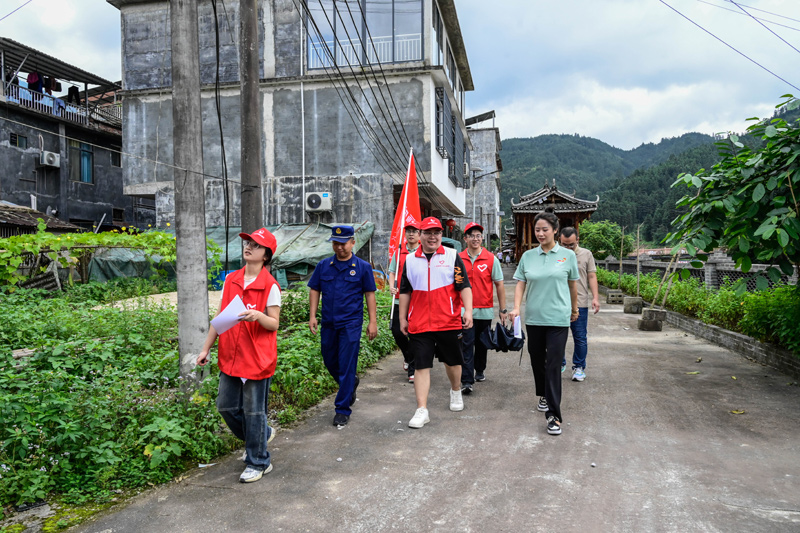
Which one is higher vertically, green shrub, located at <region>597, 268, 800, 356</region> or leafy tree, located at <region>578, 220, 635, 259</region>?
leafy tree, located at <region>578, 220, 635, 259</region>

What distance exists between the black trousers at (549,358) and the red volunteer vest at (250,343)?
254cm

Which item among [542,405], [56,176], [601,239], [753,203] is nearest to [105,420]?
[542,405]

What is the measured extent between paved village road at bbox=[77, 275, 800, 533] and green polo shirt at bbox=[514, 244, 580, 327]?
1.04 meters

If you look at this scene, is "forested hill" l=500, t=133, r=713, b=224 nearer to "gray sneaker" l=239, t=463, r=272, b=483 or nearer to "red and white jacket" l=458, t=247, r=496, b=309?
"red and white jacket" l=458, t=247, r=496, b=309

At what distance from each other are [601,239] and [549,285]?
30.4 m

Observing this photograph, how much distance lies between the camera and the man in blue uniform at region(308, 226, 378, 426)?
16.9 feet

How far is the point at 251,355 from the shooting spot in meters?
3.83

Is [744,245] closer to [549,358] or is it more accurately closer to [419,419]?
[549,358]

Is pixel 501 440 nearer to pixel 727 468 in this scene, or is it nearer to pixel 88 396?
pixel 727 468

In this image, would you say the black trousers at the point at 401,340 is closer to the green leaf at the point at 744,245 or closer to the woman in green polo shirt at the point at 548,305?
the woman in green polo shirt at the point at 548,305

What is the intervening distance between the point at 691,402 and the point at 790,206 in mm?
2379

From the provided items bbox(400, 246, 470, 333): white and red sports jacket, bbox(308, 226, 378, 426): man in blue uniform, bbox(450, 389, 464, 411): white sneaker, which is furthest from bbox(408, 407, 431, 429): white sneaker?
bbox(400, 246, 470, 333): white and red sports jacket

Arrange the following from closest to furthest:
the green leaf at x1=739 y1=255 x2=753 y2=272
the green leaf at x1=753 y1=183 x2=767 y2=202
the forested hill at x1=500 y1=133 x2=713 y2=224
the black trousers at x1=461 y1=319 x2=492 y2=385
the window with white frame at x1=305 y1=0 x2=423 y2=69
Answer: the green leaf at x1=753 y1=183 x2=767 y2=202
the green leaf at x1=739 y1=255 x2=753 y2=272
the black trousers at x1=461 y1=319 x2=492 y2=385
the window with white frame at x1=305 y1=0 x2=423 y2=69
the forested hill at x1=500 y1=133 x2=713 y2=224

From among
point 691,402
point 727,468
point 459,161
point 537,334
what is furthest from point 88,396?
point 459,161
